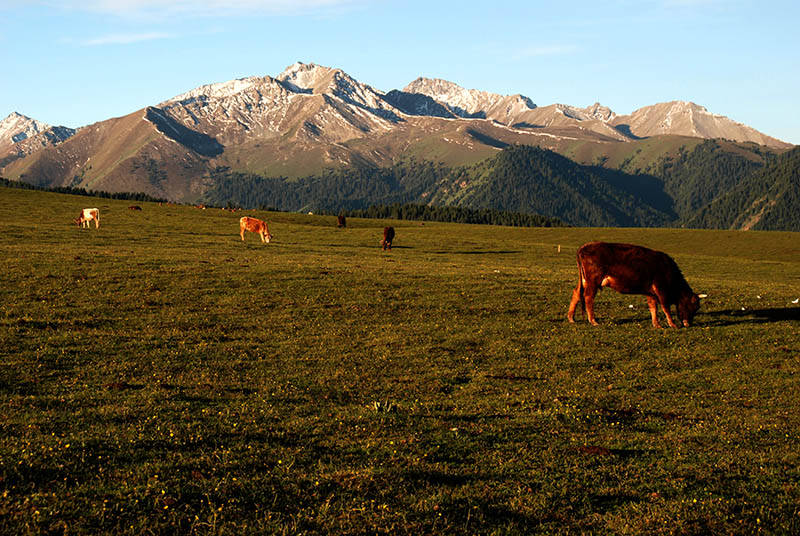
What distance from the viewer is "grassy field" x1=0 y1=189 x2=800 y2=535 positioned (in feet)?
31.8

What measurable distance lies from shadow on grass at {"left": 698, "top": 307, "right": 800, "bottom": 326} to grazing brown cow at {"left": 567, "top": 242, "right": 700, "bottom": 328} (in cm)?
202

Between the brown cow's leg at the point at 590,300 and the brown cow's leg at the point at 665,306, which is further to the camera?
the brown cow's leg at the point at 590,300

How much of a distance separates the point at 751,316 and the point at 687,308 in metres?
4.83

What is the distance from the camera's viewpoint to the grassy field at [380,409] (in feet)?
31.8

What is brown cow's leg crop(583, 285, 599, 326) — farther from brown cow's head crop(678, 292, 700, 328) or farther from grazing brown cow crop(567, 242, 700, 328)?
brown cow's head crop(678, 292, 700, 328)

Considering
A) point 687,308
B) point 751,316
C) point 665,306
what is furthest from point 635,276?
point 751,316

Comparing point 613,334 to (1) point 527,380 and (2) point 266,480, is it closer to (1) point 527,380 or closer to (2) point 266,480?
(1) point 527,380

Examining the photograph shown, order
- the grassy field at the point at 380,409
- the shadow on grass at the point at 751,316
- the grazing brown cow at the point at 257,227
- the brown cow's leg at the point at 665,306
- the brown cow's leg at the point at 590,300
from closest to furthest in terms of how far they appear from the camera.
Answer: the grassy field at the point at 380,409 < the brown cow's leg at the point at 665,306 < the brown cow's leg at the point at 590,300 < the shadow on grass at the point at 751,316 < the grazing brown cow at the point at 257,227

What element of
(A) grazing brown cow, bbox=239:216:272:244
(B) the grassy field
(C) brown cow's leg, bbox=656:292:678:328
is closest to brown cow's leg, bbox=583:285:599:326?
(B) the grassy field

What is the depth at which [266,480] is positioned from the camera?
10.5 metres

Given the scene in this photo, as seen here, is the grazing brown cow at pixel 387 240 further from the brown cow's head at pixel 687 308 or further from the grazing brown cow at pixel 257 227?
the brown cow's head at pixel 687 308

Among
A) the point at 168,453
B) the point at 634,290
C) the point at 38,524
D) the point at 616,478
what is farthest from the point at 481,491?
the point at 634,290

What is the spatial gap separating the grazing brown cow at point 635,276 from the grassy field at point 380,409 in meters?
1.16

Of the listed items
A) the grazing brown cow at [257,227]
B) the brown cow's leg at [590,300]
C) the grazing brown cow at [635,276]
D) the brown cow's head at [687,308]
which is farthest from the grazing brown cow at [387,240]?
the brown cow's head at [687,308]
